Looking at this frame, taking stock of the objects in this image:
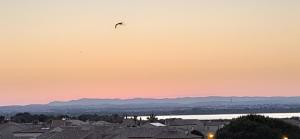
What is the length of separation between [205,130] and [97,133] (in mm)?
18371

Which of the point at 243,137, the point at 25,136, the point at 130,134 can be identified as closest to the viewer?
the point at 243,137

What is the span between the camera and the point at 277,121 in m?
58.8

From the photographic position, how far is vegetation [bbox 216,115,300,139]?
2138 inches

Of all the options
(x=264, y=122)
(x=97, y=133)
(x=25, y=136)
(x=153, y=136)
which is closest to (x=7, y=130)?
(x=25, y=136)

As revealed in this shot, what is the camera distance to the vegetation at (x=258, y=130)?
54.3 metres

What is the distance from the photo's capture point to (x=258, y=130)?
54562 mm

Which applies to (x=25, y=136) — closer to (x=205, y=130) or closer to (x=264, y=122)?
(x=205, y=130)

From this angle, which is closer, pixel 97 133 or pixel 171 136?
pixel 171 136

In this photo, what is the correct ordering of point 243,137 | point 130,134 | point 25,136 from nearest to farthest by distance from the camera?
point 243,137 → point 130,134 → point 25,136

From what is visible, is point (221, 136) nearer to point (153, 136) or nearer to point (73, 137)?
point (153, 136)

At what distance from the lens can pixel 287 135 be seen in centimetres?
5631

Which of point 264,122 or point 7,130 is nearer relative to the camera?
point 264,122

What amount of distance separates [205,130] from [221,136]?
21697 millimetres

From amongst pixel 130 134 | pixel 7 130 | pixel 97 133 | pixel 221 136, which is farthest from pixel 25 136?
pixel 221 136
